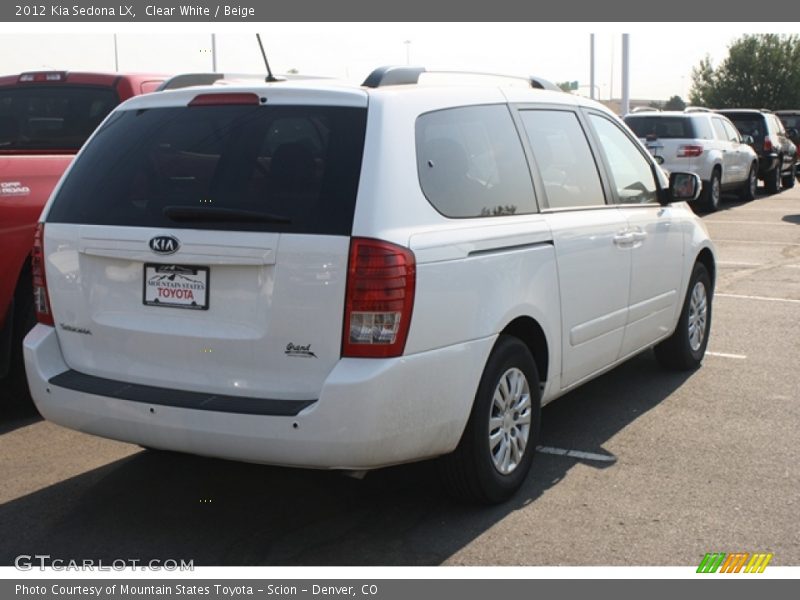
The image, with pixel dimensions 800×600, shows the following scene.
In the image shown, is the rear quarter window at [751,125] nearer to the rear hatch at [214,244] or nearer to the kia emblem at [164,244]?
the rear hatch at [214,244]

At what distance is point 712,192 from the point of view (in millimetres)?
19594

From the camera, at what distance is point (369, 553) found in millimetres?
4156

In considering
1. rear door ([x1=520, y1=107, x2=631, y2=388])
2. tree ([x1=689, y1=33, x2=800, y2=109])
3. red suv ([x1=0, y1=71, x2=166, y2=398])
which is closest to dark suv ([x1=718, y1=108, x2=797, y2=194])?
red suv ([x1=0, y1=71, x2=166, y2=398])

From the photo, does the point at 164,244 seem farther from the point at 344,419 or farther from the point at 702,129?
the point at 702,129

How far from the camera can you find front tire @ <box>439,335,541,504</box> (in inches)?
174

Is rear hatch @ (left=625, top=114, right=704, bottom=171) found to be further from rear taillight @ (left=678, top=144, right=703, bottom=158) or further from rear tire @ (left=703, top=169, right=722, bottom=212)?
rear tire @ (left=703, top=169, right=722, bottom=212)

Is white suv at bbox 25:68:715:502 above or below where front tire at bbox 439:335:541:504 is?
above

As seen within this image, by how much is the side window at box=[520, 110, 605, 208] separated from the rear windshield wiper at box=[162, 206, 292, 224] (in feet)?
5.34

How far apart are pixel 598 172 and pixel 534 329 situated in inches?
50.5

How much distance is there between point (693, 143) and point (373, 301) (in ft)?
52.7

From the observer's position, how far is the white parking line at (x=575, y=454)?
533 cm

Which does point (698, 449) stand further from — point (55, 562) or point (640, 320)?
point (55, 562)

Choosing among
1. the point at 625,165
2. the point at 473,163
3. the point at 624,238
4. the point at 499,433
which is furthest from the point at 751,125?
the point at 499,433

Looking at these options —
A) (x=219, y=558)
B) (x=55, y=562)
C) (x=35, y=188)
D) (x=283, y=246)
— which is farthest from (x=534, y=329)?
(x=35, y=188)
